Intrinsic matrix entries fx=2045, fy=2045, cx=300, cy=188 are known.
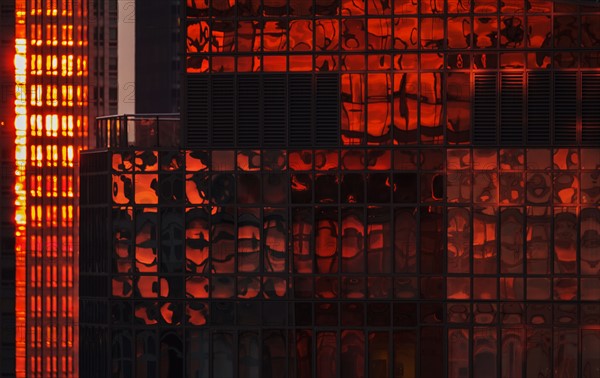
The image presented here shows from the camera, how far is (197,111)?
6681 cm

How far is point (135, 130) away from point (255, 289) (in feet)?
22.6

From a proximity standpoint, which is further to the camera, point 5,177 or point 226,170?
point 5,177

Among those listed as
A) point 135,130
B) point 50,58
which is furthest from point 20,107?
point 135,130

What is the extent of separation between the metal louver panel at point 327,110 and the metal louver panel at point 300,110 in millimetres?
235

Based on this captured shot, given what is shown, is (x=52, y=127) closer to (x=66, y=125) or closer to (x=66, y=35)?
(x=66, y=125)

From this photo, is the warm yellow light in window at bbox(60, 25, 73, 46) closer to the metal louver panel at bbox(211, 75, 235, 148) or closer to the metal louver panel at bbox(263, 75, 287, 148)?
the metal louver panel at bbox(211, 75, 235, 148)

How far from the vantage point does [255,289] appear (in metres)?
66.2

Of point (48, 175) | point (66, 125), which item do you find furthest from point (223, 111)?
point (48, 175)

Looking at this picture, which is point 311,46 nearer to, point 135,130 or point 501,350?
point 135,130

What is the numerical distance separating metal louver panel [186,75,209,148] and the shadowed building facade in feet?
0.15

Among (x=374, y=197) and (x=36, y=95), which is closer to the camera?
(x=374, y=197)

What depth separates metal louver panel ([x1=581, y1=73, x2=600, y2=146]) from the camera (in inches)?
2562

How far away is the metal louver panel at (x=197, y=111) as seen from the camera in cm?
6669

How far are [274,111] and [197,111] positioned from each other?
8.36ft
